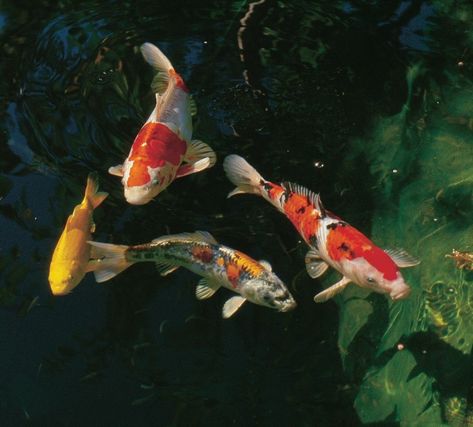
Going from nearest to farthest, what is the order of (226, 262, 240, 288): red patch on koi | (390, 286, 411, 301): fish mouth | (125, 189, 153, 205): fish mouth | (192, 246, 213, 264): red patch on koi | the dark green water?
(390, 286, 411, 301): fish mouth < (125, 189, 153, 205): fish mouth < (226, 262, 240, 288): red patch on koi < (192, 246, 213, 264): red patch on koi < the dark green water

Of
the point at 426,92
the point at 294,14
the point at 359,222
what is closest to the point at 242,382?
the point at 359,222

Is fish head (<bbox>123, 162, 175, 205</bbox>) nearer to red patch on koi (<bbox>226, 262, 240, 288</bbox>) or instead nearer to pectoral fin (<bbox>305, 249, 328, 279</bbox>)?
red patch on koi (<bbox>226, 262, 240, 288</bbox>)

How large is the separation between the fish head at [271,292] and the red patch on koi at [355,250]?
24cm

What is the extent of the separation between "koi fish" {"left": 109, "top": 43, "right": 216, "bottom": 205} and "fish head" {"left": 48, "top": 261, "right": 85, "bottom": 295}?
0.42m

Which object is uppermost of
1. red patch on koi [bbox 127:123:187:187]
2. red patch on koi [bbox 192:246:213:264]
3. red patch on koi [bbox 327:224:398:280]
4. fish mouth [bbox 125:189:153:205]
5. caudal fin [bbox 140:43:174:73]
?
caudal fin [bbox 140:43:174:73]

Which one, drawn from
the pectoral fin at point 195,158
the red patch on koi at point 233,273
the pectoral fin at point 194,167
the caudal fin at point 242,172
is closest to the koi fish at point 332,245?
the caudal fin at point 242,172

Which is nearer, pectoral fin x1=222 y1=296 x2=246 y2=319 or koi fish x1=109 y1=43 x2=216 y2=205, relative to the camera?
koi fish x1=109 y1=43 x2=216 y2=205

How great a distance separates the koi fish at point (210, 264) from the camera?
2.78 meters

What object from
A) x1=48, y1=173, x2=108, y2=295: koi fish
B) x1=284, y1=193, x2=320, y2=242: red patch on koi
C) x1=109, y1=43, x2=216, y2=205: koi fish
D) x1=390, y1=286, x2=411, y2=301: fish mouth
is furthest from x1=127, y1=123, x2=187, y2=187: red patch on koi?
x1=390, y1=286, x2=411, y2=301: fish mouth

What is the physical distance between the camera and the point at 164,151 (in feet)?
9.23

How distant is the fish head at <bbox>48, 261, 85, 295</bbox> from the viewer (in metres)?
2.86

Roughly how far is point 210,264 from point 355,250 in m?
0.65

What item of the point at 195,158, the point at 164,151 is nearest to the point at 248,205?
the point at 195,158

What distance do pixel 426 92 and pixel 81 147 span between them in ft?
6.71
